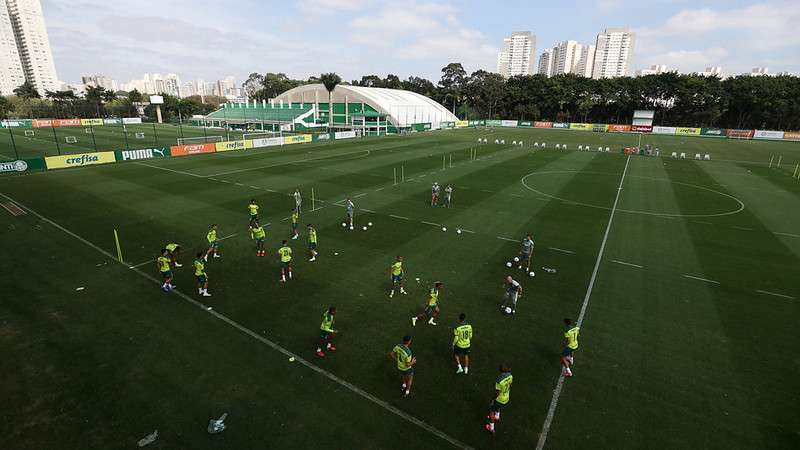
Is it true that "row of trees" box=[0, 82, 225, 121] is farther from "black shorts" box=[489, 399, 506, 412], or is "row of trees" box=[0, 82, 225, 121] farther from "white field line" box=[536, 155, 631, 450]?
"black shorts" box=[489, 399, 506, 412]

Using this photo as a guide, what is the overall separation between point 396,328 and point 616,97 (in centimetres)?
13327

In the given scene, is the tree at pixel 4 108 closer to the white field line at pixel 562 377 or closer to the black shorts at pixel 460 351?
the black shorts at pixel 460 351

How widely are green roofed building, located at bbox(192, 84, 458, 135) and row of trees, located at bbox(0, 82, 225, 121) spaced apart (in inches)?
938

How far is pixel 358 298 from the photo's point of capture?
15242 millimetres

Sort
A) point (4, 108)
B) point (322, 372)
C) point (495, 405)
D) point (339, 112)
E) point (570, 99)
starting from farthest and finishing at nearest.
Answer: point (570, 99) → point (4, 108) → point (339, 112) → point (322, 372) → point (495, 405)

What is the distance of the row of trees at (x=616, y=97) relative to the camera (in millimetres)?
100562

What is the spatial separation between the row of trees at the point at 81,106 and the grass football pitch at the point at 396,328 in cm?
12077

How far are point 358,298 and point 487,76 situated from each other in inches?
5741

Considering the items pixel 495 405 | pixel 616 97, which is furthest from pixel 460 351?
pixel 616 97

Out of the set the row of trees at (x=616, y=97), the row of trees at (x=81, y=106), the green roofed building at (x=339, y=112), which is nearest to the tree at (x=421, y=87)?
the row of trees at (x=616, y=97)

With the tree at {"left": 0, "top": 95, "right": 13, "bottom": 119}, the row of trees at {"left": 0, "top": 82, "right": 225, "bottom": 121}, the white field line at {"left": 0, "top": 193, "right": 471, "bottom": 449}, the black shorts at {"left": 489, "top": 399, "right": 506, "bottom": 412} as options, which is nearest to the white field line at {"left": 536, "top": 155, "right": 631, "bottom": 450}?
A: the black shorts at {"left": 489, "top": 399, "right": 506, "bottom": 412}

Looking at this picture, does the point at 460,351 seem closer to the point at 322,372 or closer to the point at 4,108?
the point at 322,372

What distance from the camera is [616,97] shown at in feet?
393

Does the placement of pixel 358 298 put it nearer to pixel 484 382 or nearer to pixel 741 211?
pixel 484 382
